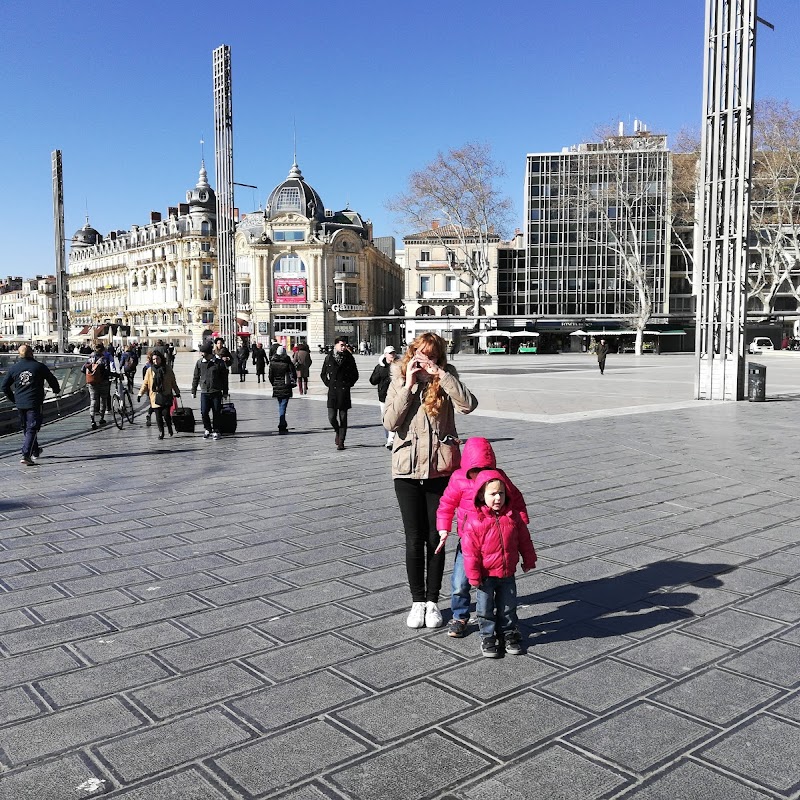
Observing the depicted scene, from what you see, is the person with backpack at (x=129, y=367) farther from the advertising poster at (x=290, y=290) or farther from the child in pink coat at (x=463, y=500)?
the advertising poster at (x=290, y=290)

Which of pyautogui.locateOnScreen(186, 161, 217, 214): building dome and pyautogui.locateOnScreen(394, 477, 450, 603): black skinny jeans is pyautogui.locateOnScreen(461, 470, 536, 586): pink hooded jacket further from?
pyautogui.locateOnScreen(186, 161, 217, 214): building dome

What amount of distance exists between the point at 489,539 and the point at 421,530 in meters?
0.61

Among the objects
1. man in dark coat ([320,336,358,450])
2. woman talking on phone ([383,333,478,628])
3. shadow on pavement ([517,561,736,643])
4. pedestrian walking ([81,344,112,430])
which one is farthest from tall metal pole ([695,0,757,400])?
woman talking on phone ([383,333,478,628])

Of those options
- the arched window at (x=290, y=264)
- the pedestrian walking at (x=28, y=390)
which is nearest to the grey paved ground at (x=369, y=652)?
the pedestrian walking at (x=28, y=390)

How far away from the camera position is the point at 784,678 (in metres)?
3.74

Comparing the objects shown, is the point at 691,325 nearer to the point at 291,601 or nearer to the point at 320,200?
the point at 320,200

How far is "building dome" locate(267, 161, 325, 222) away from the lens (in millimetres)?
86250

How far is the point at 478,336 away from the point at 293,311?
21.8 meters

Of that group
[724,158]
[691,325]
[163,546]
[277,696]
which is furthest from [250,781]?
[691,325]

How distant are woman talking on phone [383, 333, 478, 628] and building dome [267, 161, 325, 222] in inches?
3300

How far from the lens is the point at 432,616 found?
4.37 metres

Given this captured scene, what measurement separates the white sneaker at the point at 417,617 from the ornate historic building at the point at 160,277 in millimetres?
81175

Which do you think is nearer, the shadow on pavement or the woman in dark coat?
the shadow on pavement

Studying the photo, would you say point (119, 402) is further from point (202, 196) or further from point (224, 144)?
point (202, 196)
